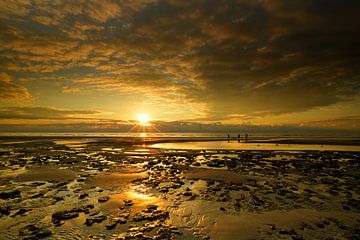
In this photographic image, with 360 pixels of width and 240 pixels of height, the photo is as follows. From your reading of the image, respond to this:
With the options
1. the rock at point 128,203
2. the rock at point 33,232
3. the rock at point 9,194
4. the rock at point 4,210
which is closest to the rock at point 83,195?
the rock at point 128,203

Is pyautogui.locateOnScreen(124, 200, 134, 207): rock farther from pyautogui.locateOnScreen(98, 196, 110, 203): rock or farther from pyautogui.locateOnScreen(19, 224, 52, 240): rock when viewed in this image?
pyautogui.locateOnScreen(19, 224, 52, 240): rock

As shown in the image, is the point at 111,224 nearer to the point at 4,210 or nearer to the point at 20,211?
the point at 20,211

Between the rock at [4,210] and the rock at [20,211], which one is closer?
the rock at [20,211]

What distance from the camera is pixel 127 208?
39.2ft

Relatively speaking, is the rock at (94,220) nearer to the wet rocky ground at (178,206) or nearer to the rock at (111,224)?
the wet rocky ground at (178,206)

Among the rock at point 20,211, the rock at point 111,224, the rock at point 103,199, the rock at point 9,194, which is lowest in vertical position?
the rock at point 9,194

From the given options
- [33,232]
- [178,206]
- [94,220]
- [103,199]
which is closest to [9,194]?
[103,199]

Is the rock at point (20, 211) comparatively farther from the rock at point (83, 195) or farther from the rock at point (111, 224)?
the rock at point (111, 224)

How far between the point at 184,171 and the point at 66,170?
12.1m

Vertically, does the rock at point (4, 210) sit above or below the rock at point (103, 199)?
below

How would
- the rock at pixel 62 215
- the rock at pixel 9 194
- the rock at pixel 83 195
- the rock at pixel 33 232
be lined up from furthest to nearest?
1. the rock at pixel 83 195
2. the rock at pixel 9 194
3. the rock at pixel 62 215
4. the rock at pixel 33 232

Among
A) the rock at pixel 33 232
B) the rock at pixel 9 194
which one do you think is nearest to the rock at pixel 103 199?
the rock at pixel 33 232

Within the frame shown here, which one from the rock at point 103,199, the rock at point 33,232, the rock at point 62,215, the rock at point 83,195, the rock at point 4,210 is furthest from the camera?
the rock at point 83,195

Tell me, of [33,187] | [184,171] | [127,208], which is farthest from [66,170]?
[127,208]
